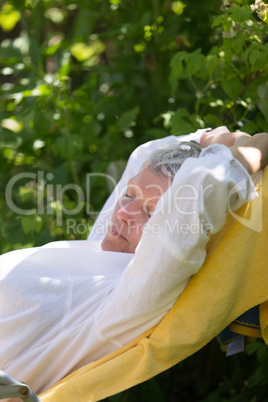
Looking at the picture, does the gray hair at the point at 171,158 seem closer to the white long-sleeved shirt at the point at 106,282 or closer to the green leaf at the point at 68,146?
the white long-sleeved shirt at the point at 106,282

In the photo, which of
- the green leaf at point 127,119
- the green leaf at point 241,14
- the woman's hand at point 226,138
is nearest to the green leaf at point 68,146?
the green leaf at point 127,119

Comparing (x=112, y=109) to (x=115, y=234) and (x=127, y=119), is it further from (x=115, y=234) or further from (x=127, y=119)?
(x=115, y=234)

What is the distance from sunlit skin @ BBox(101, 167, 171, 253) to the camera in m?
1.46

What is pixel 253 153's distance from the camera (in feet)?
4.51

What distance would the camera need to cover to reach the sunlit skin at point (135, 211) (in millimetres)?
1461

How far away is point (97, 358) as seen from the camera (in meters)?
1.34

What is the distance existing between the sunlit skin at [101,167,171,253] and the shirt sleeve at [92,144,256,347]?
210mm

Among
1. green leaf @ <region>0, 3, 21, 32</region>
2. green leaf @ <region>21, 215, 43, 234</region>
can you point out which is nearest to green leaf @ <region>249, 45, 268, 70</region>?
green leaf @ <region>21, 215, 43, 234</region>

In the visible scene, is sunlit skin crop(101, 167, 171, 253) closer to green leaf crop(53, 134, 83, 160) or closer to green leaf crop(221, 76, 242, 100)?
green leaf crop(221, 76, 242, 100)

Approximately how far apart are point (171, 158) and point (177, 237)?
36 centimetres

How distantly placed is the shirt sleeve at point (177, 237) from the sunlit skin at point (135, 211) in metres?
0.21

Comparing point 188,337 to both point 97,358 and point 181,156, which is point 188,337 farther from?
point 181,156

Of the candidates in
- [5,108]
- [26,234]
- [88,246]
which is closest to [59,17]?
[5,108]

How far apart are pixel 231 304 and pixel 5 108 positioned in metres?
2.30
